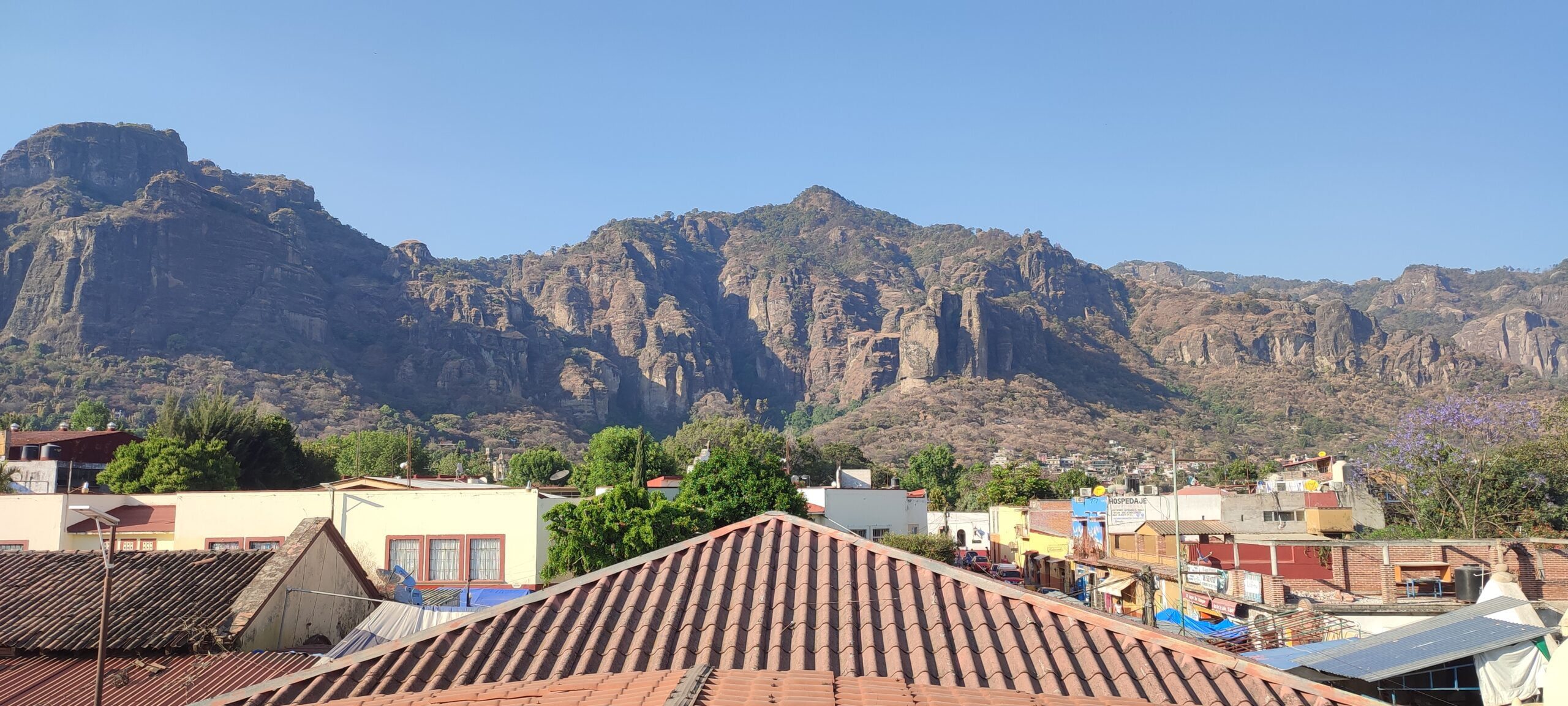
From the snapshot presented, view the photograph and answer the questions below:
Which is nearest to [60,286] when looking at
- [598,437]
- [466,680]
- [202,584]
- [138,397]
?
[138,397]

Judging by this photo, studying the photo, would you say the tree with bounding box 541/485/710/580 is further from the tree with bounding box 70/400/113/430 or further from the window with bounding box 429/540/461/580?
the tree with bounding box 70/400/113/430

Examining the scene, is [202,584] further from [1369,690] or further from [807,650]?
[1369,690]

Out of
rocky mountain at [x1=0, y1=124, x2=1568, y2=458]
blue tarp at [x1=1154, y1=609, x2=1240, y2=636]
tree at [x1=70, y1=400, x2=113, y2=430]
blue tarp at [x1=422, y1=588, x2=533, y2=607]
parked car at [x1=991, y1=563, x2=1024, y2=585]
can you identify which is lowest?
parked car at [x1=991, y1=563, x2=1024, y2=585]

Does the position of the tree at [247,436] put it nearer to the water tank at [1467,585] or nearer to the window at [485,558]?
the window at [485,558]

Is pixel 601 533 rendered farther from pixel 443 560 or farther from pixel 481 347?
pixel 481 347

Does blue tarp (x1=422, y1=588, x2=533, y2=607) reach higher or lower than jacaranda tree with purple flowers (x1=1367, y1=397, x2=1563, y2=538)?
lower

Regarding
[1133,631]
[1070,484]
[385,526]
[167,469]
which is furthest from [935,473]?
[1133,631]

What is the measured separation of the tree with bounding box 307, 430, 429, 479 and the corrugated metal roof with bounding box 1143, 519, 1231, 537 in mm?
54010

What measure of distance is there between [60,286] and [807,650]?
172034mm

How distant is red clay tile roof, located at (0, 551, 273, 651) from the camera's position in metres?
13.0

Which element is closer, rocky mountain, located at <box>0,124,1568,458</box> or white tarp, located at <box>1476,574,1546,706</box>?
white tarp, located at <box>1476,574,1546,706</box>

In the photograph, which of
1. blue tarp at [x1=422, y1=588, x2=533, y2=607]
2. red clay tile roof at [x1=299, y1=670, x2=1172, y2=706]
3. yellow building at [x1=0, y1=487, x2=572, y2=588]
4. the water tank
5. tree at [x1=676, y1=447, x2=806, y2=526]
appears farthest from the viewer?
tree at [x1=676, y1=447, x2=806, y2=526]

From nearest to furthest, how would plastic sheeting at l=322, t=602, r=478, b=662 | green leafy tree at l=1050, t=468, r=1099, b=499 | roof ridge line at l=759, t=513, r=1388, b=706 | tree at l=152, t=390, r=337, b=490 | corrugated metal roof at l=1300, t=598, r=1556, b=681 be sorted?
roof ridge line at l=759, t=513, r=1388, b=706 → corrugated metal roof at l=1300, t=598, r=1556, b=681 → plastic sheeting at l=322, t=602, r=478, b=662 → tree at l=152, t=390, r=337, b=490 → green leafy tree at l=1050, t=468, r=1099, b=499

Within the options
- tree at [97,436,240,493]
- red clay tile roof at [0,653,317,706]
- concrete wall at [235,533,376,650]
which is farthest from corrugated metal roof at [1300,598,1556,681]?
tree at [97,436,240,493]
